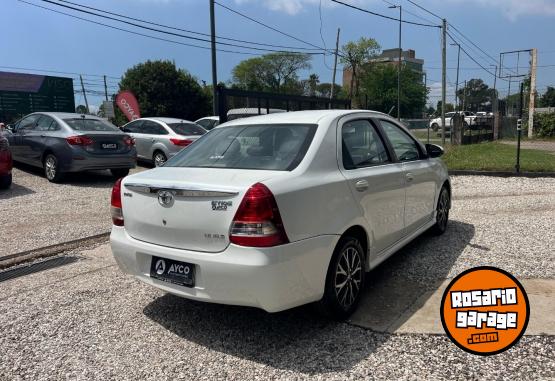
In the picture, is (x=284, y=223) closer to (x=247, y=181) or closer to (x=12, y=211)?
(x=247, y=181)

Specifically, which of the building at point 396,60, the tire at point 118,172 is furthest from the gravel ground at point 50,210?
the building at point 396,60

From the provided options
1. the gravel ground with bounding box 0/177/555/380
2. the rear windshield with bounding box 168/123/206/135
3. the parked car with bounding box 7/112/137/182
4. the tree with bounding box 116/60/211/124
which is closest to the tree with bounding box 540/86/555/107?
the tree with bounding box 116/60/211/124

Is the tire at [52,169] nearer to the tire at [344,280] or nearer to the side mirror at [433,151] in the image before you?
the side mirror at [433,151]

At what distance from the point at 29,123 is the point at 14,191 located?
2518mm

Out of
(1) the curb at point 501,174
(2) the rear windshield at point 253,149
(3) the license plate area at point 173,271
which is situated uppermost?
(2) the rear windshield at point 253,149

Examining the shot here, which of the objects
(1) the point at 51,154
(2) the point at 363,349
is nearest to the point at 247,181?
(2) the point at 363,349

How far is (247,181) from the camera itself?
2.99 metres

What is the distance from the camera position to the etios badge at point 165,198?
314 cm

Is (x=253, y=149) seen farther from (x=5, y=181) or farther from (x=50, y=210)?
(x=5, y=181)

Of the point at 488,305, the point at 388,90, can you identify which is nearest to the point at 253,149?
the point at 488,305

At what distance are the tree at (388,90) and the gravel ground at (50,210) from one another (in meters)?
61.0

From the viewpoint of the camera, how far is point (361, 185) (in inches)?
143

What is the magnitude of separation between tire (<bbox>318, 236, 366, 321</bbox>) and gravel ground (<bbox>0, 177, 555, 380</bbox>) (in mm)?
155

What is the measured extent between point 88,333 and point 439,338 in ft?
8.36
